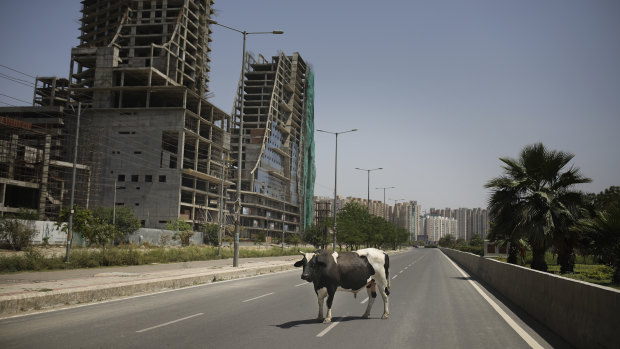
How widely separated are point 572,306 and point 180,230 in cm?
8071

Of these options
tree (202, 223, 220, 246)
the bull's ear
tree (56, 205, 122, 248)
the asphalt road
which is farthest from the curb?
tree (202, 223, 220, 246)

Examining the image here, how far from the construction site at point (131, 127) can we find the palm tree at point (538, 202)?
168ft

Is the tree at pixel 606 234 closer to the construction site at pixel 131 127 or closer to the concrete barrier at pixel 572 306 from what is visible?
the concrete barrier at pixel 572 306

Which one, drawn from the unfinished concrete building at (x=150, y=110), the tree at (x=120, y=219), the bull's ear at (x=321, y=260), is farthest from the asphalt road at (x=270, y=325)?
the unfinished concrete building at (x=150, y=110)

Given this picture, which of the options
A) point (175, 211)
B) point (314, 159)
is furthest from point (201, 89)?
point (314, 159)

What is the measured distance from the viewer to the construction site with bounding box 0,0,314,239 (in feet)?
264

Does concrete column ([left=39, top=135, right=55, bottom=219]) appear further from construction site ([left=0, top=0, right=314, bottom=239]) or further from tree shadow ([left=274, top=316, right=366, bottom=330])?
tree shadow ([left=274, top=316, right=366, bottom=330])

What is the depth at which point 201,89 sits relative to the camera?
112 m

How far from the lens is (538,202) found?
2156 centimetres

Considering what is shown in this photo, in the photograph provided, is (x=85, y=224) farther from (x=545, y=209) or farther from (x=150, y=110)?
(x=150, y=110)

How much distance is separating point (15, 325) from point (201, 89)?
10711 centimetres

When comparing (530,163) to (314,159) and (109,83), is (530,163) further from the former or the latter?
(314,159)

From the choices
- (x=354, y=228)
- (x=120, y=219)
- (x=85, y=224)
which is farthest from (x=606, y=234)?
(x=120, y=219)

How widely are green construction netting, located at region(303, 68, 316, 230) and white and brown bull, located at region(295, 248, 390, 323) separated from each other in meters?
166
